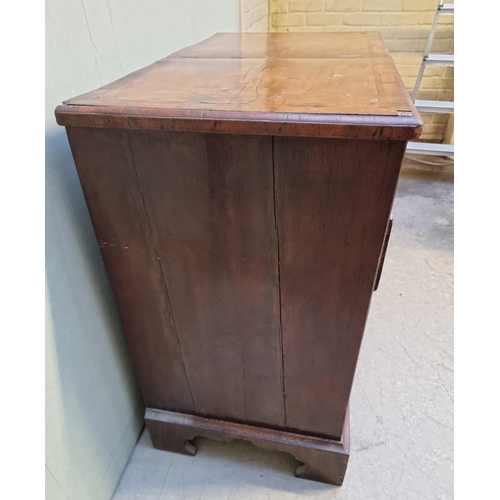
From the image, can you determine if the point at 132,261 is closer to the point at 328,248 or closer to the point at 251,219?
the point at 251,219

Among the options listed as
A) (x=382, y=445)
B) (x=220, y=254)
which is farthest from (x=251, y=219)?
(x=382, y=445)

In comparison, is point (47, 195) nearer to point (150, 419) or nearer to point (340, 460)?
point (150, 419)

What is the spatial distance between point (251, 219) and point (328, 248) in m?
0.14

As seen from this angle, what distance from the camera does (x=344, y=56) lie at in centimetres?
87

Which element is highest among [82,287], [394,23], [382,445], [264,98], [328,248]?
[394,23]

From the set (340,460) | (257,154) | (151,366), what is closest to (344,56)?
(257,154)

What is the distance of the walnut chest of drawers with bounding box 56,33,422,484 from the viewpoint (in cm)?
56

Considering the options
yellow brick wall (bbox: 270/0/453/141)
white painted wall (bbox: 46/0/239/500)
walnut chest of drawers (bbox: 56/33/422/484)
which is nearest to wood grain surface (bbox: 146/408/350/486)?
walnut chest of drawers (bbox: 56/33/422/484)

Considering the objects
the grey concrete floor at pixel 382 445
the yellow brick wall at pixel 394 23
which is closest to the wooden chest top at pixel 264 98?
the grey concrete floor at pixel 382 445

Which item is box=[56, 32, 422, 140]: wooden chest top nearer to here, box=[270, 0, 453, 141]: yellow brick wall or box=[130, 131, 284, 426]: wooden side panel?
box=[130, 131, 284, 426]: wooden side panel

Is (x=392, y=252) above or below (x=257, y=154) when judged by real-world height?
below

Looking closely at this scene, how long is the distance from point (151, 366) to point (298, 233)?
20.3 inches

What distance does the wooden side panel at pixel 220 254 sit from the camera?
1.97ft

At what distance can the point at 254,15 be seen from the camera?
1.96 m
